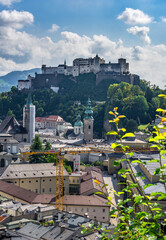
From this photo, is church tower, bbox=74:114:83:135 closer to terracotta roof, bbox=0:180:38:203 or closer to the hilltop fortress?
the hilltop fortress

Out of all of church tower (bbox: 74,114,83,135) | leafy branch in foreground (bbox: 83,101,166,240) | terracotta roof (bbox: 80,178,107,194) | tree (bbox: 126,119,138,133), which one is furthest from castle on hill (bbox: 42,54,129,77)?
leafy branch in foreground (bbox: 83,101,166,240)

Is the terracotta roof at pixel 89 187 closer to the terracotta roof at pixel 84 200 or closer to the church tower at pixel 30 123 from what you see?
the terracotta roof at pixel 84 200

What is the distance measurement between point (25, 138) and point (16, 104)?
40231mm

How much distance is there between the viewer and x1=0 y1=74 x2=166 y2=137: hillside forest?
80.8 meters

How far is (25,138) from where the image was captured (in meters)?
64.0

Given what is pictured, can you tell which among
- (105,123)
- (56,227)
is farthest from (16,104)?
(56,227)

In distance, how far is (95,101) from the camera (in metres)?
98.9

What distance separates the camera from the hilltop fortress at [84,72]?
338ft

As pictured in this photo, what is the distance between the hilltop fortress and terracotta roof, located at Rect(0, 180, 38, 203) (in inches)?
2707

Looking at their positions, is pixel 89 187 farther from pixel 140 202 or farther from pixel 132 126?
pixel 132 126

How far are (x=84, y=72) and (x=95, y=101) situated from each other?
41.4ft

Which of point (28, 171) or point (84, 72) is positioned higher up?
point (84, 72)

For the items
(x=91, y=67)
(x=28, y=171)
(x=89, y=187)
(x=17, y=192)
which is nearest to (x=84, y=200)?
(x=89, y=187)

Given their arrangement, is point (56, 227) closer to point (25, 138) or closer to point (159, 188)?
point (159, 188)
